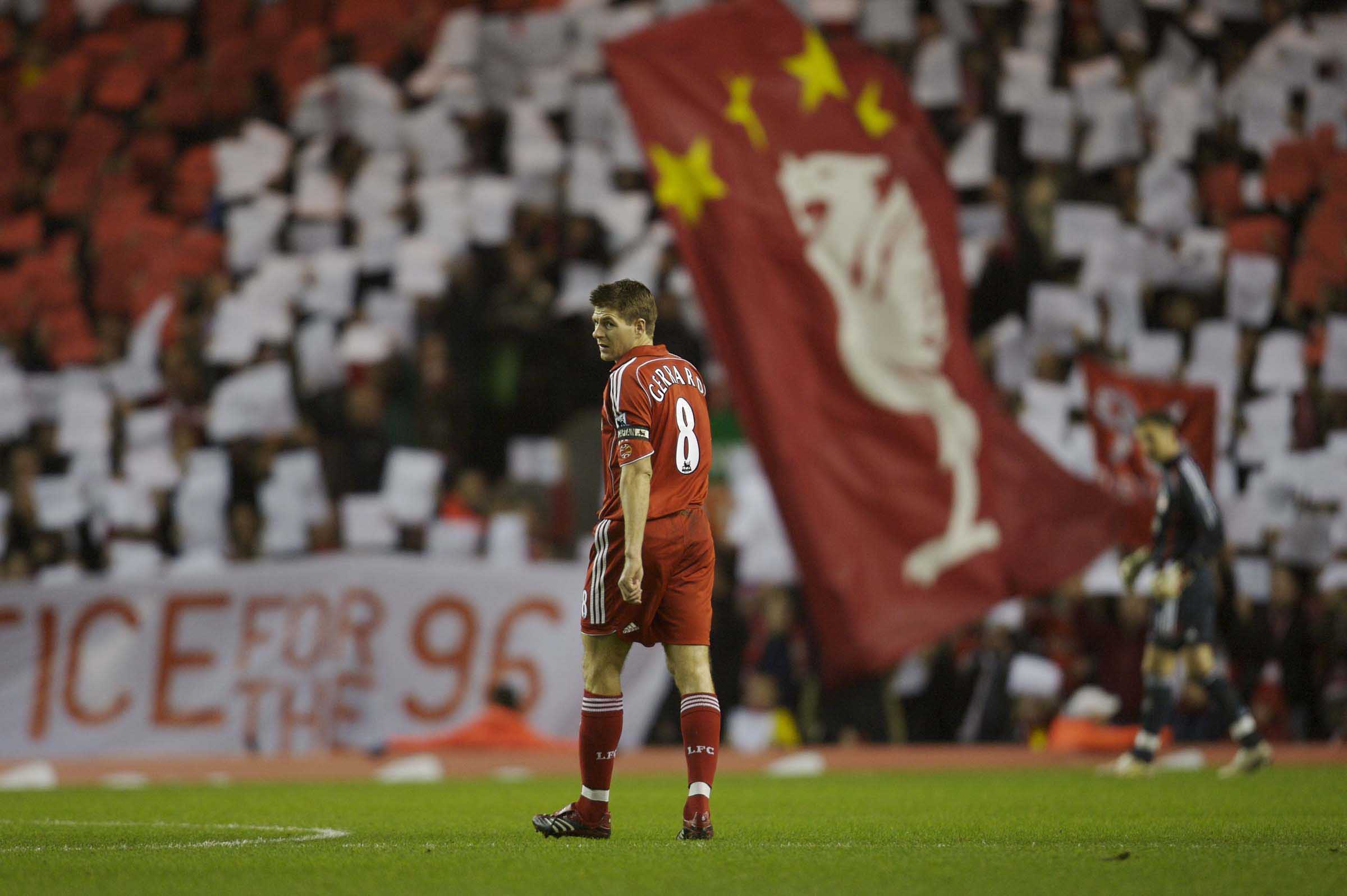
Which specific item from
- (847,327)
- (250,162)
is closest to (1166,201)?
(847,327)

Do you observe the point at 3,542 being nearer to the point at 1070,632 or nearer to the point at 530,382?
the point at 530,382

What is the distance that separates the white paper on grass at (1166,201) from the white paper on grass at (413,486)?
5.57m

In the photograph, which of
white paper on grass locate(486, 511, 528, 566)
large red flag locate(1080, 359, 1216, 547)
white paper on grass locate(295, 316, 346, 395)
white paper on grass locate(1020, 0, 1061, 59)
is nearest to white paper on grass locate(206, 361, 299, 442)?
white paper on grass locate(295, 316, 346, 395)

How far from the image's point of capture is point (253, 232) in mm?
14664

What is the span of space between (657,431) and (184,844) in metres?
1.99

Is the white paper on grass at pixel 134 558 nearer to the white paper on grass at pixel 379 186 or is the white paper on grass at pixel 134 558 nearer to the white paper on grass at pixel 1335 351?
the white paper on grass at pixel 379 186

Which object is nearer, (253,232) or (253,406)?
(253,406)

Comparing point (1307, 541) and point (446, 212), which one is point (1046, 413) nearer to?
point (1307, 541)

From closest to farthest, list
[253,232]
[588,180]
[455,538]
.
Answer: [455,538] → [588,180] → [253,232]

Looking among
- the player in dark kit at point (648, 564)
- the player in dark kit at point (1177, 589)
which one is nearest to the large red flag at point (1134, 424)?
the player in dark kit at point (1177, 589)

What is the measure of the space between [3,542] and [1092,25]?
9318mm

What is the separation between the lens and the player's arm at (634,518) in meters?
5.41

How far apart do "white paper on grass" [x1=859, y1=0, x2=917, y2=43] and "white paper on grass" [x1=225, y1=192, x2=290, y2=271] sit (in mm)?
4904

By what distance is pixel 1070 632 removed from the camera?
40.1ft
